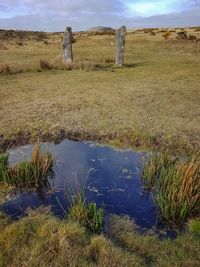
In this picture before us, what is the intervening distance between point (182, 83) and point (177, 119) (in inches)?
223

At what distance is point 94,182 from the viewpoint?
22.2 feet

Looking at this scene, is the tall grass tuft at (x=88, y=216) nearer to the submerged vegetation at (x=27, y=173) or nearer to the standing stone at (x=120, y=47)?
the submerged vegetation at (x=27, y=173)

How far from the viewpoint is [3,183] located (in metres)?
6.37

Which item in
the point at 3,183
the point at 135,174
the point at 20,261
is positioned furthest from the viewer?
the point at 135,174

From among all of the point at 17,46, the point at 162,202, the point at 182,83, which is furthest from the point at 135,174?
the point at 17,46

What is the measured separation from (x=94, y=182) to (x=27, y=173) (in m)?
1.19

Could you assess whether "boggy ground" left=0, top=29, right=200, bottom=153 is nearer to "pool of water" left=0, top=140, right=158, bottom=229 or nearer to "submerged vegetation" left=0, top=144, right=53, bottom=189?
"pool of water" left=0, top=140, right=158, bottom=229

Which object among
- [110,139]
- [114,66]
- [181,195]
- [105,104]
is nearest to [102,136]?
[110,139]

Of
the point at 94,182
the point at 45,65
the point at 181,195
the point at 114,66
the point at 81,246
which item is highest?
the point at 181,195

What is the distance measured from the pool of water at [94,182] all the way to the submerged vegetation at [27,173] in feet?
0.67

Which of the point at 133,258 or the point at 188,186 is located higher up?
the point at 188,186

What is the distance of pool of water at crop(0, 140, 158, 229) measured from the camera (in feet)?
19.3

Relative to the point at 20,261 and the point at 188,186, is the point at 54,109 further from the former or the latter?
the point at 20,261

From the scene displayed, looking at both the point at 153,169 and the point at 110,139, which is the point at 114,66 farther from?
the point at 153,169
